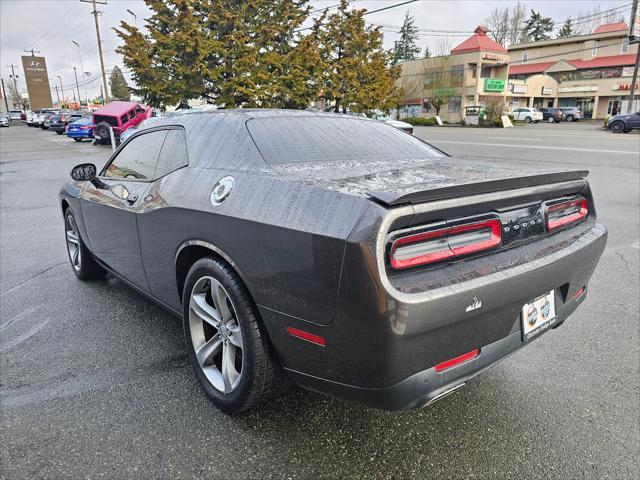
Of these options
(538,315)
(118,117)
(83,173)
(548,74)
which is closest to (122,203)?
(83,173)

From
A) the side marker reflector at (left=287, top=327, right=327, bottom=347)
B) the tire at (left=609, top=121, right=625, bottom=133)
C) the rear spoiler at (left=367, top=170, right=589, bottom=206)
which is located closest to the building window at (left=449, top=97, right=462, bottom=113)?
the tire at (left=609, top=121, right=625, bottom=133)

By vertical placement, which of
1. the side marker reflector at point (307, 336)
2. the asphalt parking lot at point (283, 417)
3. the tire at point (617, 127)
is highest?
the side marker reflector at point (307, 336)

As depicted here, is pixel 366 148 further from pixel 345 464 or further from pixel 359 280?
pixel 345 464

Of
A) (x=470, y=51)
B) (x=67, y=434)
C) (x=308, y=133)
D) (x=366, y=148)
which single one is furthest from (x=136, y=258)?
(x=470, y=51)

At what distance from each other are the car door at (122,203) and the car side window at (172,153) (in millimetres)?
76

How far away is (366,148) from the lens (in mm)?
2844

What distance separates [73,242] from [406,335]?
3907 mm

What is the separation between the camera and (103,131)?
72.2 feet

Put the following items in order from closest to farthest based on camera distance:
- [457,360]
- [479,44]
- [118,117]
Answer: [457,360], [118,117], [479,44]

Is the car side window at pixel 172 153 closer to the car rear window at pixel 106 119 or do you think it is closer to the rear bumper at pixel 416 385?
the rear bumper at pixel 416 385

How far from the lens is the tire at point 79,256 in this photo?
4205 mm

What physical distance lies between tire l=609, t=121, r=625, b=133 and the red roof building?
24.9 meters

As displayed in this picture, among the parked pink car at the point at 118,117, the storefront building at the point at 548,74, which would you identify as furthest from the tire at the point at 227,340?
the storefront building at the point at 548,74

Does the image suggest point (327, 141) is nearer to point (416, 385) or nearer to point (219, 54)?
point (416, 385)
